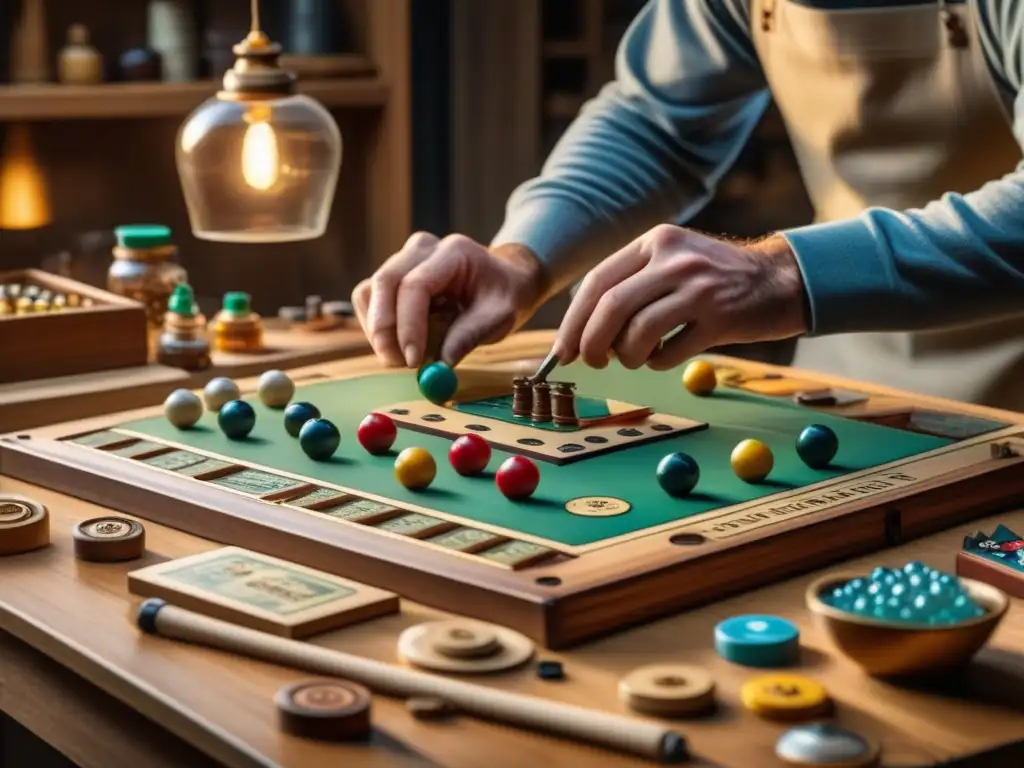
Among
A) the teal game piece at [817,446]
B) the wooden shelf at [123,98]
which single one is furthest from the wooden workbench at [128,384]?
the teal game piece at [817,446]

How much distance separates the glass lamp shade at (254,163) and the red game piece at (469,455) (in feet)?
2.28

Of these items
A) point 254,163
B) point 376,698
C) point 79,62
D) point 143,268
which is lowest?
point 376,698

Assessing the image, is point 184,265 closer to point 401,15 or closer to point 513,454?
point 401,15

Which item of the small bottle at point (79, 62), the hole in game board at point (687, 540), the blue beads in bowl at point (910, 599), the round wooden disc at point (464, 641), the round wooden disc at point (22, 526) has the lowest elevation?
the round wooden disc at point (464, 641)

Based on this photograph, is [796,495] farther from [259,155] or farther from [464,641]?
[259,155]

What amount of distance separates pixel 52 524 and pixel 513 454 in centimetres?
43

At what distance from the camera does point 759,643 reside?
1.08 meters

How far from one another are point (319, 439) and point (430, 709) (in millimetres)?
521

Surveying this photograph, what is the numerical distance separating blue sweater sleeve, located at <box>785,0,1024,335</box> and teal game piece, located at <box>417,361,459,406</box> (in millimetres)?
387

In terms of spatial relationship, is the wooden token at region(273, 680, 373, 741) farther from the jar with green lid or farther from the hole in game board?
the jar with green lid

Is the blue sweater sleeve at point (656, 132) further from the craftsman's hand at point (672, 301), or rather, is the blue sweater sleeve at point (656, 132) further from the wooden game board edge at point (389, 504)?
the wooden game board edge at point (389, 504)

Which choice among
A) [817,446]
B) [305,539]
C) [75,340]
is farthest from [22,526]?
[75,340]

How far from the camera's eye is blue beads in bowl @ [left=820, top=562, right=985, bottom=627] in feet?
3.35

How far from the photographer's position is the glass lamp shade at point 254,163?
1982mm
